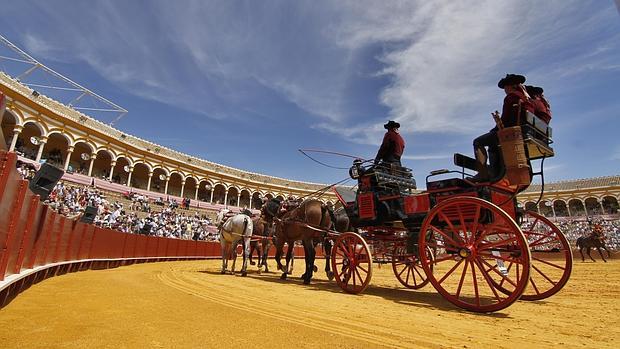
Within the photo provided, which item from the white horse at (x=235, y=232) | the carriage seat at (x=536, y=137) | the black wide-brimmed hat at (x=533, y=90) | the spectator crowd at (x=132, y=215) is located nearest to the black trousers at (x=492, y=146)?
the carriage seat at (x=536, y=137)

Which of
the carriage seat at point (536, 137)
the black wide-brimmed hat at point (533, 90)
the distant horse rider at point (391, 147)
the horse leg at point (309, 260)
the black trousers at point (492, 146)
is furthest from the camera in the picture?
the horse leg at point (309, 260)

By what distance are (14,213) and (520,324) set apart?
17.7ft

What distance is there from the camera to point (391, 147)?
6234 mm

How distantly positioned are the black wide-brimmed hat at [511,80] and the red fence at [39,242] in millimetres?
5479

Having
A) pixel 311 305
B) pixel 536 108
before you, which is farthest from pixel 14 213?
pixel 536 108

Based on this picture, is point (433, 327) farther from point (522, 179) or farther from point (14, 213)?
point (14, 213)

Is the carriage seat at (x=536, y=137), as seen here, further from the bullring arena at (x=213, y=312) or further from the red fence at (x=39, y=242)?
the red fence at (x=39, y=242)

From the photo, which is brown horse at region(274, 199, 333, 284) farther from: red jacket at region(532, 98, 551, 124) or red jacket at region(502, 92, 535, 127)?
red jacket at region(532, 98, 551, 124)

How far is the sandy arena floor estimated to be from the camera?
238 centimetres

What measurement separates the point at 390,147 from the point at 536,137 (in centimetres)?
257

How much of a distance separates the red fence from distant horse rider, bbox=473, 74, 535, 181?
201 inches

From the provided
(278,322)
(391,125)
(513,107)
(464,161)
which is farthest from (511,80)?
(278,322)

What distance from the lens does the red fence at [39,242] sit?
309 cm

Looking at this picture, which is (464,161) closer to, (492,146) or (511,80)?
(492,146)
